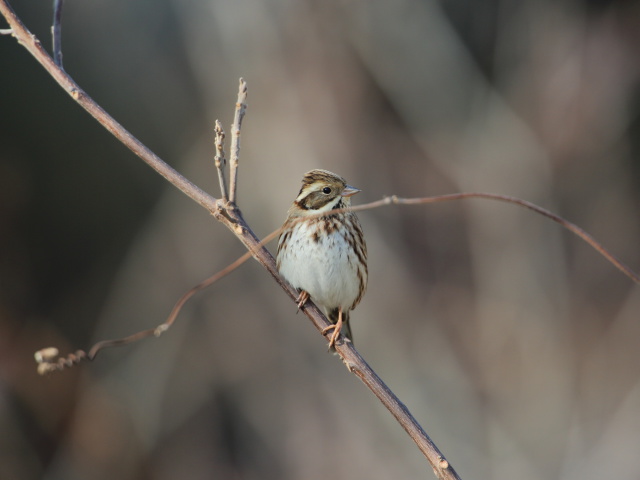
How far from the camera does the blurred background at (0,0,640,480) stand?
304 inches

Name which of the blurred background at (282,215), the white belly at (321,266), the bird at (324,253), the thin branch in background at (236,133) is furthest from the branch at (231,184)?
the blurred background at (282,215)

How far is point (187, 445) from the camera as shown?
8219 mm

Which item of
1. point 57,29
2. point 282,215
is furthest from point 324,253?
point 282,215

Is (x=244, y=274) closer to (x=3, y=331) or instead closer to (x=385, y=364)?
(x=385, y=364)

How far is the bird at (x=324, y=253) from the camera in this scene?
124 inches

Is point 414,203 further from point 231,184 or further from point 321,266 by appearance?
point 321,266

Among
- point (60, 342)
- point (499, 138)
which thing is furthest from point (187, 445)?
point (499, 138)

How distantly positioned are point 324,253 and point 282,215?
4.02 meters

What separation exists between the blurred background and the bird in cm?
406

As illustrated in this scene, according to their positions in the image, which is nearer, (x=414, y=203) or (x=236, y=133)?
(x=414, y=203)

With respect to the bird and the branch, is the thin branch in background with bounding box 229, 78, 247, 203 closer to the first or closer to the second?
the branch

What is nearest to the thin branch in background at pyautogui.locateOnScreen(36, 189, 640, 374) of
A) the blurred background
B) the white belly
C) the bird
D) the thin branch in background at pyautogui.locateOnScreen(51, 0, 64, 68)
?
the thin branch in background at pyautogui.locateOnScreen(51, 0, 64, 68)

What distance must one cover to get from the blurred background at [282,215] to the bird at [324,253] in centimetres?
406

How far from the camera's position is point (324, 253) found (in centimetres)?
332
